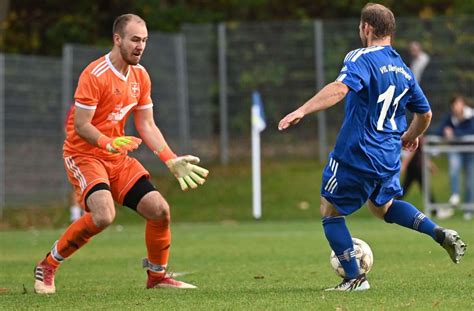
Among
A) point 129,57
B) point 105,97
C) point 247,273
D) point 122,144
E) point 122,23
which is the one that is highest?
point 122,23

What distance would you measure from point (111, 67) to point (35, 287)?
70.1 inches

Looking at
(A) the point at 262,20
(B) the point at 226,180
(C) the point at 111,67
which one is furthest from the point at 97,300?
(A) the point at 262,20

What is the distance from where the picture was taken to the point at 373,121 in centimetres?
843

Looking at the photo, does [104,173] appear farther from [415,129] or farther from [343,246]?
[415,129]

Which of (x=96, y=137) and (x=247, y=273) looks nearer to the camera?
(x=96, y=137)

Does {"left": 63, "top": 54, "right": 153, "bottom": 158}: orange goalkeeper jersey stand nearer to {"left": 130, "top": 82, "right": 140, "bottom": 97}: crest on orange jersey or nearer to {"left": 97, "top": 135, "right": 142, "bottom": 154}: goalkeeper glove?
{"left": 130, "top": 82, "right": 140, "bottom": 97}: crest on orange jersey

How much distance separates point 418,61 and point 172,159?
1460 cm

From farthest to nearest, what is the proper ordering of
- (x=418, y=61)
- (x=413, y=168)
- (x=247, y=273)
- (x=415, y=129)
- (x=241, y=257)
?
(x=418, y=61) → (x=413, y=168) → (x=241, y=257) → (x=247, y=273) → (x=415, y=129)

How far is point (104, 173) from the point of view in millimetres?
9234

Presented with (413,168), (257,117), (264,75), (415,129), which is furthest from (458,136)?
(415,129)

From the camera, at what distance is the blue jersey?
328 inches

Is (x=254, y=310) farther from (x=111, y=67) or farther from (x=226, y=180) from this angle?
(x=226, y=180)

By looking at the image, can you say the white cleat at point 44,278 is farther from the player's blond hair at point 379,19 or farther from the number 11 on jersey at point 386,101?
the player's blond hair at point 379,19

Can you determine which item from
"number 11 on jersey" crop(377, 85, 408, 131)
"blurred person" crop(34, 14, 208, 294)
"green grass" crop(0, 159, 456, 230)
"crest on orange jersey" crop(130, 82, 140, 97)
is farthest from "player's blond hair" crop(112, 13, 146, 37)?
"green grass" crop(0, 159, 456, 230)
